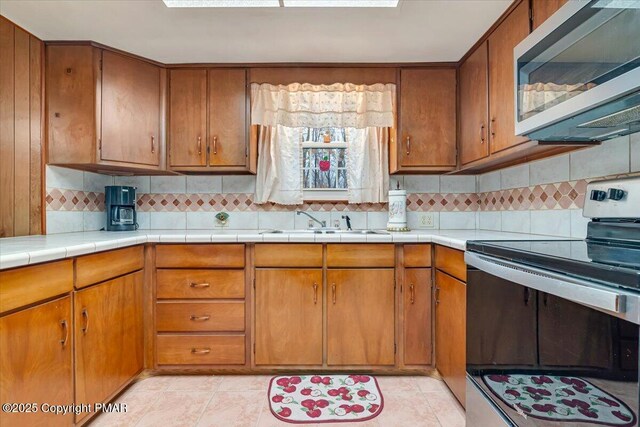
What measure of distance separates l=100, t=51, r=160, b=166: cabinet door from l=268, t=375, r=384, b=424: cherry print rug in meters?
1.70

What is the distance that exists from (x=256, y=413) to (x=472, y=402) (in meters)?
1.03

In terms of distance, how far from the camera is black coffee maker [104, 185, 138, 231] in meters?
2.50

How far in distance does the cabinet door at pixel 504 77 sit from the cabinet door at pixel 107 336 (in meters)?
2.15

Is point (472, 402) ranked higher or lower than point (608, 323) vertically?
lower

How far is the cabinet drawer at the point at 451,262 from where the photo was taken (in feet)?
5.83

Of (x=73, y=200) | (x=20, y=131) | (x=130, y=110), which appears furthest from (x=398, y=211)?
(x=20, y=131)

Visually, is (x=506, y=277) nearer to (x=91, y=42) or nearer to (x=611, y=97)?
(x=611, y=97)

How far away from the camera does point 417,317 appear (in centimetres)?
218

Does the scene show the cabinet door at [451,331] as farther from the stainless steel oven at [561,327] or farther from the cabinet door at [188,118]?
the cabinet door at [188,118]

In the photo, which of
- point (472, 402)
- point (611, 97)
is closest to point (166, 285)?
point (472, 402)

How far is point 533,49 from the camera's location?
1421 millimetres

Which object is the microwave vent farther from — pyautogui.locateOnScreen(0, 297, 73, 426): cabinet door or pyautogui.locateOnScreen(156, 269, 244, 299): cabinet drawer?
pyautogui.locateOnScreen(0, 297, 73, 426): cabinet door

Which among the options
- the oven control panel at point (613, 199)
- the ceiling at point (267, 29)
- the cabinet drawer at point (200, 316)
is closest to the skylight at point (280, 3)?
the ceiling at point (267, 29)

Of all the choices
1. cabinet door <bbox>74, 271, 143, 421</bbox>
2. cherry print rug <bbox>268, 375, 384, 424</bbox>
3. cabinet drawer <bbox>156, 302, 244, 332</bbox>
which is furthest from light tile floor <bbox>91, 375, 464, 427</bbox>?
cabinet drawer <bbox>156, 302, 244, 332</bbox>
